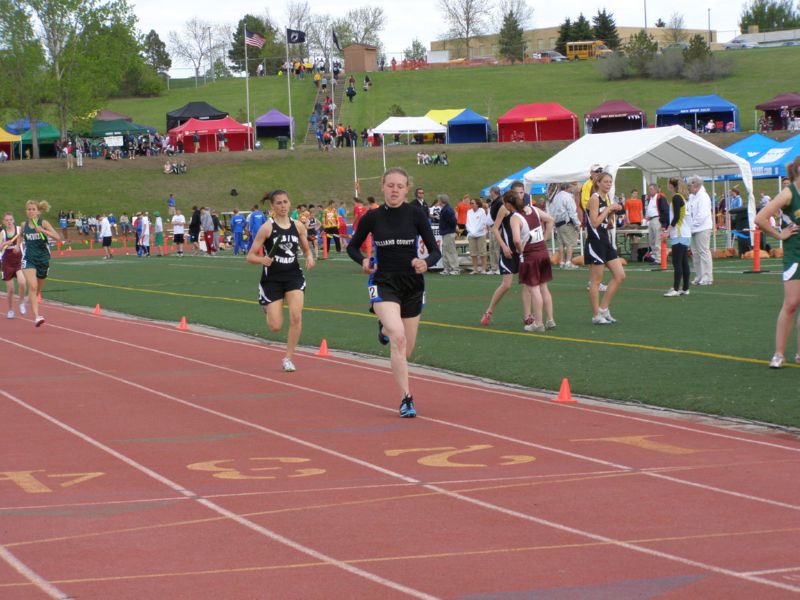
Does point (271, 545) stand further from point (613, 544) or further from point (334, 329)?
point (334, 329)

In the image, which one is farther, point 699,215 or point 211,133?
point 211,133

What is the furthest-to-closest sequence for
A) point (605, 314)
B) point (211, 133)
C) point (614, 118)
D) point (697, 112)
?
point (211, 133) → point (614, 118) → point (697, 112) → point (605, 314)

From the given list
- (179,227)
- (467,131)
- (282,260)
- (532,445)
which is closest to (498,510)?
(532,445)

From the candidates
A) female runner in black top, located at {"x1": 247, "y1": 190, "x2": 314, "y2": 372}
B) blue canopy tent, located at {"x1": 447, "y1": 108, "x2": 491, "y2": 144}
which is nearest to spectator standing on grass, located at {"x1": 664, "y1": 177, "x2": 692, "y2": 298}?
female runner in black top, located at {"x1": 247, "y1": 190, "x2": 314, "y2": 372}

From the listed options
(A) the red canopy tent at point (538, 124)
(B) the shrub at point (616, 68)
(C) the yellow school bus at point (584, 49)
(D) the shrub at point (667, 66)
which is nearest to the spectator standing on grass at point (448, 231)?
(A) the red canopy tent at point (538, 124)

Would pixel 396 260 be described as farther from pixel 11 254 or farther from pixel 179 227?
pixel 179 227

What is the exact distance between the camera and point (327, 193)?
69.2 meters

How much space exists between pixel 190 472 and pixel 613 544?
3.11 meters

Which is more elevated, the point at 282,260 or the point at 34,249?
the point at 34,249

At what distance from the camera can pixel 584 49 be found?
121250 millimetres

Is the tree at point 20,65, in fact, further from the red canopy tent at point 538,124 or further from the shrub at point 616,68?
the shrub at point 616,68

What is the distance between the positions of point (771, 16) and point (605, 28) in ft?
86.1

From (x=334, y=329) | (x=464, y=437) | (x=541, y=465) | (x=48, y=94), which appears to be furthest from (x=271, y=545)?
(x=48, y=94)

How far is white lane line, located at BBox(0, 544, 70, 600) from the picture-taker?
211 inches
